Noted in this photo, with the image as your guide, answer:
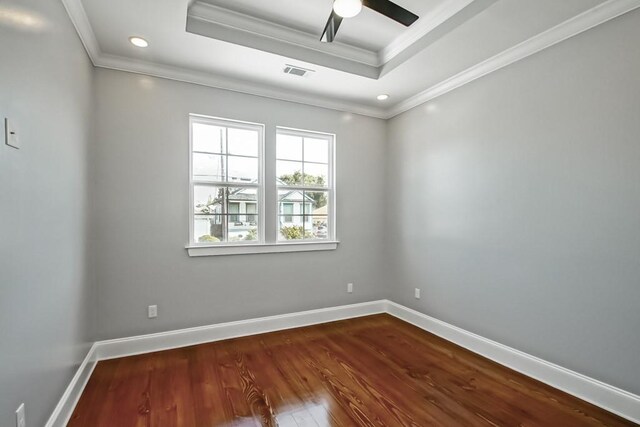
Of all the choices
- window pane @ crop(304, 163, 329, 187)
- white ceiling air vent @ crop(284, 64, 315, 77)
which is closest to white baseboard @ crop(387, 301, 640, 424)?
window pane @ crop(304, 163, 329, 187)

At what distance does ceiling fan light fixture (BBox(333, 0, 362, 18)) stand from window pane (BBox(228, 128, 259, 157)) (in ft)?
5.85

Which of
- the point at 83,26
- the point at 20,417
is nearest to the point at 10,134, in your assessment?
the point at 20,417

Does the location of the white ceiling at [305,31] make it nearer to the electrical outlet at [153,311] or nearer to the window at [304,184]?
the window at [304,184]

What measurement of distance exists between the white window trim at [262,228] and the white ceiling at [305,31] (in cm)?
37

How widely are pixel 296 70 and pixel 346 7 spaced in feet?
4.03

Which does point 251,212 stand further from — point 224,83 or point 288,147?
point 224,83

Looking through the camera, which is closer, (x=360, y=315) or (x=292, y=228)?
(x=292, y=228)

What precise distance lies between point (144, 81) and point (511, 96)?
10.8ft

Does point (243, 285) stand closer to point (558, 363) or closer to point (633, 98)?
point (558, 363)

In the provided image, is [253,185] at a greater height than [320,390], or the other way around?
[253,185]

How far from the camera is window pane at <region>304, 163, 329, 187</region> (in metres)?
3.67

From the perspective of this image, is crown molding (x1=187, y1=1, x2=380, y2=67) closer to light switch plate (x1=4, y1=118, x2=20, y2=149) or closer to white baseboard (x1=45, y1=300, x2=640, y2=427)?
light switch plate (x1=4, y1=118, x2=20, y2=149)

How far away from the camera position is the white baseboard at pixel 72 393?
174cm

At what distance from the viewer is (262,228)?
3.35 m
